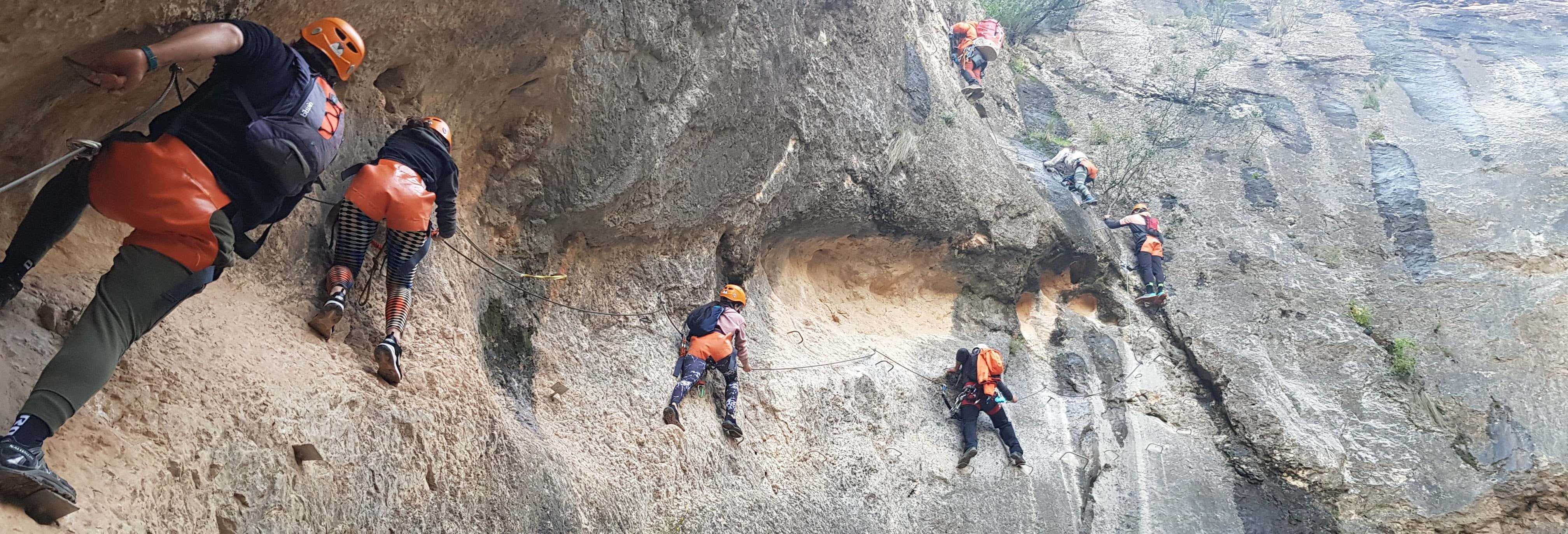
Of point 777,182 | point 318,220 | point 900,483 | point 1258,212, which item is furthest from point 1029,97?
point 318,220

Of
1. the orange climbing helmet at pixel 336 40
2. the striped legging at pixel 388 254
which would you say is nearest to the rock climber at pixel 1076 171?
the striped legging at pixel 388 254

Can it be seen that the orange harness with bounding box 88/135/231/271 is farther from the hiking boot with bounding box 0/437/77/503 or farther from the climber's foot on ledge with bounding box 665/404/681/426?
the climber's foot on ledge with bounding box 665/404/681/426

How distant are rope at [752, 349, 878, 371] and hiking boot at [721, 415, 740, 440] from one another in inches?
39.5

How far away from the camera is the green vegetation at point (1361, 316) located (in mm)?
10938

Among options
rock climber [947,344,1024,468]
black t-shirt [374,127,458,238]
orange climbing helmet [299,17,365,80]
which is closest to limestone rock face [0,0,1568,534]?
rock climber [947,344,1024,468]

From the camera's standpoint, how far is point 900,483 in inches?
307

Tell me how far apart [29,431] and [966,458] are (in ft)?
23.7

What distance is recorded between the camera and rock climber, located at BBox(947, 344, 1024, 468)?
8523 millimetres

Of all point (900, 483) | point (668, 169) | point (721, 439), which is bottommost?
point (900, 483)

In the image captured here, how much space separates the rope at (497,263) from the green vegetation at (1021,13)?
43.4ft

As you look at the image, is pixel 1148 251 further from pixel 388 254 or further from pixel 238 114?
pixel 238 114

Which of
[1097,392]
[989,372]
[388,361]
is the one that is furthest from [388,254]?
[1097,392]

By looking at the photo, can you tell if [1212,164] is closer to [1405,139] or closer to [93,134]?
[1405,139]

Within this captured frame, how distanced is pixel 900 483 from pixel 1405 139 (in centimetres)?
1264
